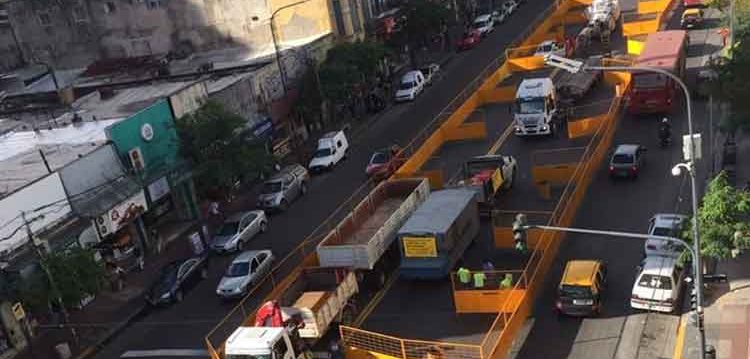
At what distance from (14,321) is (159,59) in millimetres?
33546

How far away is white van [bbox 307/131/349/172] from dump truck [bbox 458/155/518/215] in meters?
11.0

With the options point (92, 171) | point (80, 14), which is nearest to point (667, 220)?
point (92, 171)

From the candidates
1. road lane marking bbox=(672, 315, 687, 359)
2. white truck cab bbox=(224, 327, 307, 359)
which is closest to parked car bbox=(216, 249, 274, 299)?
white truck cab bbox=(224, 327, 307, 359)

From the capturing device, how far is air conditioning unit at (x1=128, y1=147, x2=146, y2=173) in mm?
40469

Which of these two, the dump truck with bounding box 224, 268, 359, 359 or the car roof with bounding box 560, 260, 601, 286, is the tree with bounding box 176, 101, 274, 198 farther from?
the car roof with bounding box 560, 260, 601, 286

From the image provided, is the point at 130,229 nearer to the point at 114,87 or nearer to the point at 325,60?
the point at 114,87

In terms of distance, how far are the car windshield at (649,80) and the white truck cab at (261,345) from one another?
2747cm

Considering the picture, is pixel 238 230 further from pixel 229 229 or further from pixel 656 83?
pixel 656 83

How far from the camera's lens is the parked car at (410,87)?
5831 centimetres

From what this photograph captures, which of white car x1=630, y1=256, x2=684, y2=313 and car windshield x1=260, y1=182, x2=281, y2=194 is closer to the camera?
white car x1=630, y1=256, x2=684, y2=313

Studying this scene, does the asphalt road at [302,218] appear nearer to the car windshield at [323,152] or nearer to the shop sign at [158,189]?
the car windshield at [323,152]

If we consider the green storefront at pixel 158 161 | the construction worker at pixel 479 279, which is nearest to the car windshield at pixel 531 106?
the construction worker at pixel 479 279

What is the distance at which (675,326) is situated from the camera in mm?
26203

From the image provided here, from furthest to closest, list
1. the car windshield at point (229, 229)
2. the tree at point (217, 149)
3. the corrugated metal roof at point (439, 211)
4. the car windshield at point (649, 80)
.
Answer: the car windshield at point (649, 80), the tree at point (217, 149), the car windshield at point (229, 229), the corrugated metal roof at point (439, 211)
